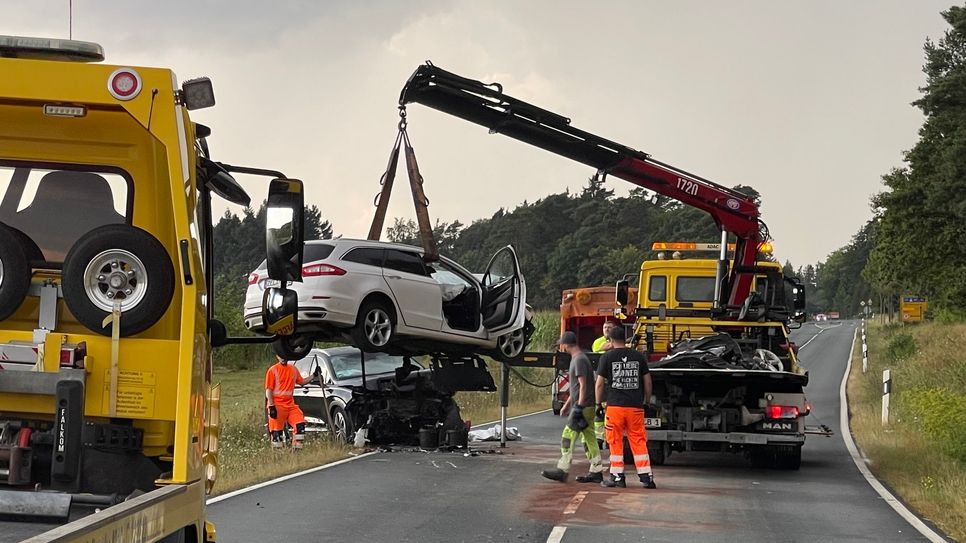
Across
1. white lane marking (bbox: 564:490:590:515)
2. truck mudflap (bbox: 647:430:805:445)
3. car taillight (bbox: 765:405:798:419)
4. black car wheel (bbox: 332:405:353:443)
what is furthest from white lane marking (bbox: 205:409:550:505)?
car taillight (bbox: 765:405:798:419)

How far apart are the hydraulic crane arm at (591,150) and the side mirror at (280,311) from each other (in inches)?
429

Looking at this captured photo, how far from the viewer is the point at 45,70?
5.31 m

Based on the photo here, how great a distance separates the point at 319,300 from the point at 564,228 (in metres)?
80.9

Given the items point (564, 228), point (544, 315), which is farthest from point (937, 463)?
point (564, 228)

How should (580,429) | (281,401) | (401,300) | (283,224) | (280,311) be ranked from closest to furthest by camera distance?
1. (283,224)
2. (280,311)
3. (580,429)
4. (401,300)
5. (281,401)

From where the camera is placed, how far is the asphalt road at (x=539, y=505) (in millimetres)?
10211

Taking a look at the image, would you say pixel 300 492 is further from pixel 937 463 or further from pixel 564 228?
pixel 564 228

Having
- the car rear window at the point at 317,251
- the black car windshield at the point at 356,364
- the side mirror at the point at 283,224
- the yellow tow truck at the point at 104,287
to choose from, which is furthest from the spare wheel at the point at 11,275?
the black car windshield at the point at 356,364

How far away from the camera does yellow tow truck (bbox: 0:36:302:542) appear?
194 inches

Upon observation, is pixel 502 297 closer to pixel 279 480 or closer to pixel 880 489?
pixel 279 480

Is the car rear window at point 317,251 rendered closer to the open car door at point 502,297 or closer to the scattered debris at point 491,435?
the open car door at point 502,297

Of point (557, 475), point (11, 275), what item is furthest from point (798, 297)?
point (11, 275)

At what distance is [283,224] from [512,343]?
12079 mm

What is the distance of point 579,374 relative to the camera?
14.5 meters
